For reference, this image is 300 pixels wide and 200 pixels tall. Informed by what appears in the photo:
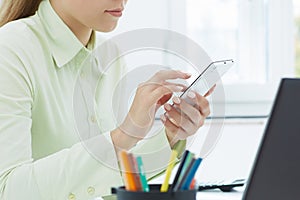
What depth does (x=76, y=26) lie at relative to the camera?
55.1 inches

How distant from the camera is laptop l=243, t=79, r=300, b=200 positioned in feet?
2.56

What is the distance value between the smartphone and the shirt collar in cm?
43

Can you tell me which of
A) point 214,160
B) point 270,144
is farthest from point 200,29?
point 270,144

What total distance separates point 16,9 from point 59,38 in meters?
0.14

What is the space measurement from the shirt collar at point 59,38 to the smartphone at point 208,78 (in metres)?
0.43

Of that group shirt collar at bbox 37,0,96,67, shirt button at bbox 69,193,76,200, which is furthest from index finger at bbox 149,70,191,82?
shirt collar at bbox 37,0,96,67

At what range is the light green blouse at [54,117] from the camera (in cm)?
102

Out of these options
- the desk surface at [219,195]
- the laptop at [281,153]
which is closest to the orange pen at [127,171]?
the laptop at [281,153]

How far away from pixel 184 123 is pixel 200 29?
141cm

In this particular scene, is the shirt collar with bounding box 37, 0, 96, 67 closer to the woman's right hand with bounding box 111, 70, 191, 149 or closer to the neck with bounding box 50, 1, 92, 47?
the neck with bounding box 50, 1, 92, 47

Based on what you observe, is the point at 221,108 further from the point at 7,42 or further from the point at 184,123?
the point at 7,42

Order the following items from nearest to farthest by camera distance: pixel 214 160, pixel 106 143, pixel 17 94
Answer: pixel 106 143 → pixel 17 94 → pixel 214 160

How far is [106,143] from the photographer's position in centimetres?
95

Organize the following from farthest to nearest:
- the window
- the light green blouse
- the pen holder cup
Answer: the window → the light green blouse → the pen holder cup
